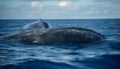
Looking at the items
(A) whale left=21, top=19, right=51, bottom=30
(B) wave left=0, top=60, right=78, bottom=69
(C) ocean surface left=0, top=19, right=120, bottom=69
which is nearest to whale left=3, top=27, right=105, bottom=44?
(C) ocean surface left=0, top=19, right=120, bottom=69

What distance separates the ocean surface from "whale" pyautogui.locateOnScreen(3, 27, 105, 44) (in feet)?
0.21

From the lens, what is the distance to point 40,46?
10.6 ft

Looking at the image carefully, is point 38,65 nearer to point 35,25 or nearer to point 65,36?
point 65,36

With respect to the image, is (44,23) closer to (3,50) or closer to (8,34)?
(8,34)

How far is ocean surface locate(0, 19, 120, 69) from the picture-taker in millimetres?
2961

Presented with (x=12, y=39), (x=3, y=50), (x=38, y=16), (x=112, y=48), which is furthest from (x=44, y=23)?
(x=112, y=48)

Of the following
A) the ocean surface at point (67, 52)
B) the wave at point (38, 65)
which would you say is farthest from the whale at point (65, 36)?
the wave at point (38, 65)

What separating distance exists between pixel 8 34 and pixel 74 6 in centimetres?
96

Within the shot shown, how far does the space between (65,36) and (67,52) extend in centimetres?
27

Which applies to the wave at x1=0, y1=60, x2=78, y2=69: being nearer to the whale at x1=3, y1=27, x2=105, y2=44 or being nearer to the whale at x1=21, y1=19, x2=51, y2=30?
the whale at x1=3, y1=27, x2=105, y2=44

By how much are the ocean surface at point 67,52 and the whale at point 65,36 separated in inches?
2.6

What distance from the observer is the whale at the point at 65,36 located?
10.7 feet

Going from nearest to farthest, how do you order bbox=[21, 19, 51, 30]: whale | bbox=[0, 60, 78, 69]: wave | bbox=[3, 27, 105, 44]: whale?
bbox=[0, 60, 78, 69]: wave
bbox=[3, 27, 105, 44]: whale
bbox=[21, 19, 51, 30]: whale

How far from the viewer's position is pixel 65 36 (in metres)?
3.29
